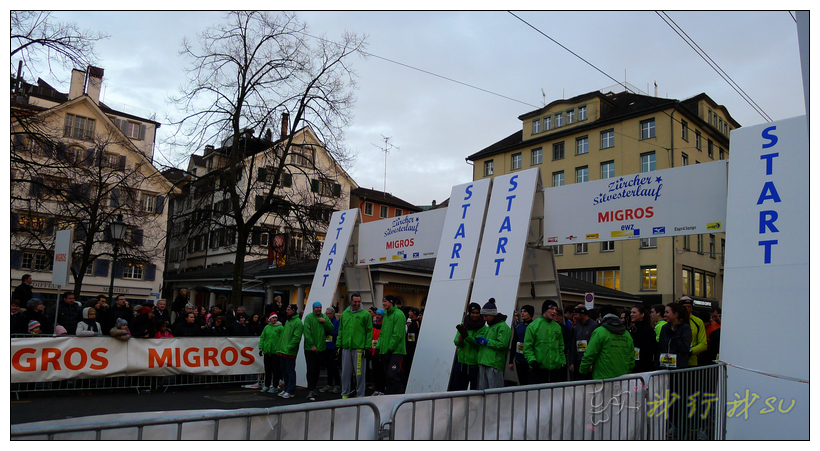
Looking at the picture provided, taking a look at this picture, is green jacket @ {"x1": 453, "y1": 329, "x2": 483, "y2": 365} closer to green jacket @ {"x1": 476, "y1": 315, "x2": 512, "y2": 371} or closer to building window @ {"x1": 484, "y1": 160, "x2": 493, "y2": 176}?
green jacket @ {"x1": 476, "y1": 315, "x2": 512, "y2": 371}

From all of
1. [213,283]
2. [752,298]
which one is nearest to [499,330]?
[752,298]

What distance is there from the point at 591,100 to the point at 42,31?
38.3 m

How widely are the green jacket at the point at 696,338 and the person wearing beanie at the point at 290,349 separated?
662 centimetres

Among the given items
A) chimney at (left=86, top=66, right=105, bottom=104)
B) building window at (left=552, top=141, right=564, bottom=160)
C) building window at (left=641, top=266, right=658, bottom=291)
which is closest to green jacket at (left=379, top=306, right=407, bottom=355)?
chimney at (left=86, top=66, right=105, bottom=104)

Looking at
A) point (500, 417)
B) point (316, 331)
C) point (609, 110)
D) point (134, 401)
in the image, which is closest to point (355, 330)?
point (316, 331)

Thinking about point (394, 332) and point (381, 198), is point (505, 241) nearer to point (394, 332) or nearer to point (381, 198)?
point (394, 332)

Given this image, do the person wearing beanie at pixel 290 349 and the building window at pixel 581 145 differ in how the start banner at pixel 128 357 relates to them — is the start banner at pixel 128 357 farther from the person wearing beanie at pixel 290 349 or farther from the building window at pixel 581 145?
the building window at pixel 581 145

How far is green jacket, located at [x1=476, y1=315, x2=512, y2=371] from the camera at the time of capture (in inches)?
338

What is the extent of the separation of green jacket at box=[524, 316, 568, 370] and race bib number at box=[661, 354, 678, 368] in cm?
150

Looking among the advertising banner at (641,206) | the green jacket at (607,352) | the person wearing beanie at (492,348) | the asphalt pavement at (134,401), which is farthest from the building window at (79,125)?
the green jacket at (607,352)

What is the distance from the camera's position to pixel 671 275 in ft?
127

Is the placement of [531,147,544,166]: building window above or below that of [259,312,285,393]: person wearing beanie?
above

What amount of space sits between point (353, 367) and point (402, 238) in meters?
3.73

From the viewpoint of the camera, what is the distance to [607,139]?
141 ft
